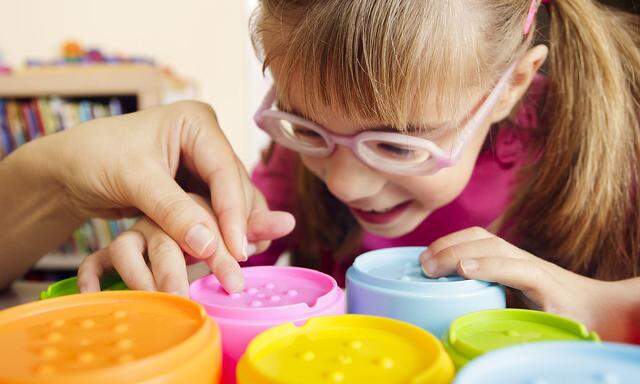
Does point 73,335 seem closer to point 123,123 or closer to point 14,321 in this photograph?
point 14,321

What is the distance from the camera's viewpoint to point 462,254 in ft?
1.56

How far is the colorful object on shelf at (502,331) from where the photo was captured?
0.34m

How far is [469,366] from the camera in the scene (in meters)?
0.28

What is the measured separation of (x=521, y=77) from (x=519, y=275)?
1.25 ft

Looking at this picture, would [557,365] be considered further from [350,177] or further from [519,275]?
[350,177]

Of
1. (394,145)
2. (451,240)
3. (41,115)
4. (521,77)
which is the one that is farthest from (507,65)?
(41,115)

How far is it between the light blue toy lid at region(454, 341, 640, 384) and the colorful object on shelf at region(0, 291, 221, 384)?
0.14 m

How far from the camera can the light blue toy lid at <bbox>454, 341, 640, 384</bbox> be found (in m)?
0.28

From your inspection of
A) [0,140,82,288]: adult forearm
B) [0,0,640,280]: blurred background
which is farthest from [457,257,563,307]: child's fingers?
[0,0,640,280]: blurred background

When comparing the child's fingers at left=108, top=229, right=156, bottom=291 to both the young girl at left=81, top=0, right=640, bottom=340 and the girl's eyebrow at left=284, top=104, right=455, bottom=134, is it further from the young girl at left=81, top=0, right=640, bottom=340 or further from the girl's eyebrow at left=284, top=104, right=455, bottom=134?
the girl's eyebrow at left=284, top=104, right=455, bottom=134

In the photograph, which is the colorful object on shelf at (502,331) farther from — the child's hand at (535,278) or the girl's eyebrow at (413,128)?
the girl's eyebrow at (413,128)

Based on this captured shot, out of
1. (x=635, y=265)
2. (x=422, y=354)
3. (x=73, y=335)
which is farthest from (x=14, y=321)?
(x=635, y=265)

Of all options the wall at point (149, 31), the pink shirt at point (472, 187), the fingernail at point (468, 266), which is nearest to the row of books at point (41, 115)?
the pink shirt at point (472, 187)

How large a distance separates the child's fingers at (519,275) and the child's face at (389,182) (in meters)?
0.22
